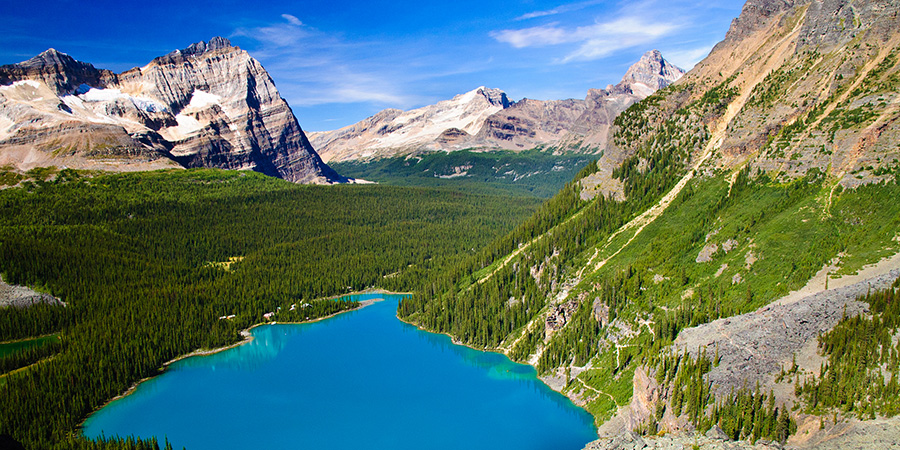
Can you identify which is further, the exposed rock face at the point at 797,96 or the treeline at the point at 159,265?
the treeline at the point at 159,265

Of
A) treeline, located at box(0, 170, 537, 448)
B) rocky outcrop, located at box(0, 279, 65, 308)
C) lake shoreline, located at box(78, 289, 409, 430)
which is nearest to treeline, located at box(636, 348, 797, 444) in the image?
treeline, located at box(0, 170, 537, 448)

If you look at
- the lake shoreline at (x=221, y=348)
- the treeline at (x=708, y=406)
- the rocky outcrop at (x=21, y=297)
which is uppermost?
the rocky outcrop at (x=21, y=297)

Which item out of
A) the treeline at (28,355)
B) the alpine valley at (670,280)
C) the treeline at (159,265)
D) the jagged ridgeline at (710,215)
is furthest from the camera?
the treeline at (28,355)

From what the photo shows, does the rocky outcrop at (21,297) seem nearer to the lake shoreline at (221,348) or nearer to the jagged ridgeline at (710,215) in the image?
the lake shoreline at (221,348)

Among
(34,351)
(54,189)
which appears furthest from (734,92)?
(54,189)

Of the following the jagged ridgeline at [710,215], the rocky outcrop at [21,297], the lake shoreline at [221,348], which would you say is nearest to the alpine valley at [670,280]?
the jagged ridgeline at [710,215]

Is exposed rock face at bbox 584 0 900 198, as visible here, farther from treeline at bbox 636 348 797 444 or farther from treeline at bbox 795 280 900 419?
treeline at bbox 636 348 797 444

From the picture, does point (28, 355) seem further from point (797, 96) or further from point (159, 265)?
point (797, 96)
